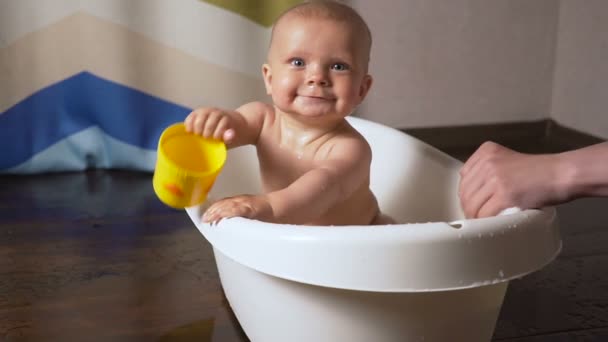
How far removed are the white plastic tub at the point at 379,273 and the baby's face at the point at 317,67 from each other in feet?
0.57

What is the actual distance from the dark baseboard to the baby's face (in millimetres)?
933

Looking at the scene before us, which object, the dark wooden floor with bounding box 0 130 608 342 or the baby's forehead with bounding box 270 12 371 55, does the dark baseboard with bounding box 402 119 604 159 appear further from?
the baby's forehead with bounding box 270 12 371 55

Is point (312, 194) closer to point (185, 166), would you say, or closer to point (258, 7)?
point (185, 166)

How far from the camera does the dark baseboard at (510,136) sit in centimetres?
176

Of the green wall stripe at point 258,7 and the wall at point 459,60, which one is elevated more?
the green wall stripe at point 258,7

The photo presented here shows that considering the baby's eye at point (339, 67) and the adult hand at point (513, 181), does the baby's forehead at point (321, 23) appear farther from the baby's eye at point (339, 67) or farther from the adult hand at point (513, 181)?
the adult hand at point (513, 181)

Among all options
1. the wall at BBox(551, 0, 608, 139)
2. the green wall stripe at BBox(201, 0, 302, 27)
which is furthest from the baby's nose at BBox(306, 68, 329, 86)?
the wall at BBox(551, 0, 608, 139)

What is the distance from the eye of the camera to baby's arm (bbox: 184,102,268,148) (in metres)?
0.86

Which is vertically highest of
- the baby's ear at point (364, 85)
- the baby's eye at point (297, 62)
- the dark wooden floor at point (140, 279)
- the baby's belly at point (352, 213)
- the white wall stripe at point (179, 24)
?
the baby's eye at point (297, 62)

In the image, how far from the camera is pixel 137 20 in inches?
60.4

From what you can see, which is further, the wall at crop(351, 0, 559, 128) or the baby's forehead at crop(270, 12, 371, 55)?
the wall at crop(351, 0, 559, 128)

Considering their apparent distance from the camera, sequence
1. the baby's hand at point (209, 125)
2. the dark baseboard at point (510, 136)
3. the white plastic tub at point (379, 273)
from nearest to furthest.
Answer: the white plastic tub at point (379, 273)
the baby's hand at point (209, 125)
the dark baseboard at point (510, 136)

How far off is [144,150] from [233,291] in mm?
779

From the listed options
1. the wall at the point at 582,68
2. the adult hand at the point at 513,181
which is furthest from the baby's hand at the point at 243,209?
the wall at the point at 582,68
